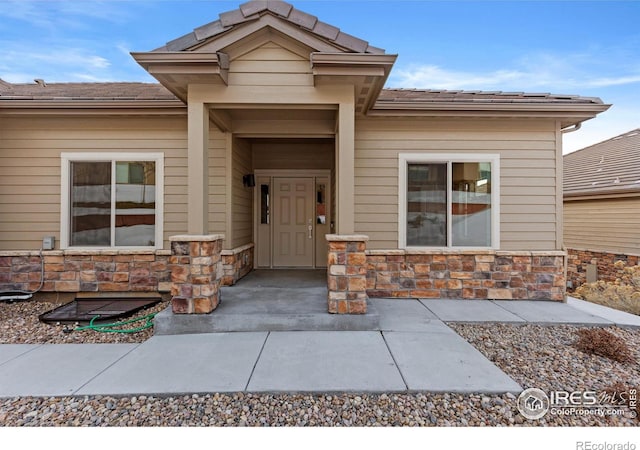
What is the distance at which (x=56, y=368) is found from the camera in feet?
9.09

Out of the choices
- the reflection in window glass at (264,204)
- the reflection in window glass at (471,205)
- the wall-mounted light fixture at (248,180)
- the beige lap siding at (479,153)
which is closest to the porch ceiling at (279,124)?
the beige lap siding at (479,153)

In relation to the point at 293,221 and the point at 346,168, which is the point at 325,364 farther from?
the point at 293,221

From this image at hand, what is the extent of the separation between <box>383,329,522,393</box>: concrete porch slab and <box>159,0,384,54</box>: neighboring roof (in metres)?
3.24

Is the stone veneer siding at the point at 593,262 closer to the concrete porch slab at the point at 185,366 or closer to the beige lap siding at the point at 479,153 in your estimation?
the beige lap siding at the point at 479,153

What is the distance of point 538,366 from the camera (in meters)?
2.83

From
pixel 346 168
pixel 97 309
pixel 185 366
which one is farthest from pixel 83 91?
pixel 185 366

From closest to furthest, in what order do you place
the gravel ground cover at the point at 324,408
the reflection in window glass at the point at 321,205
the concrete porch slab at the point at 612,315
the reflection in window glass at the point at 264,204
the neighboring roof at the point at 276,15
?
the gravel ground cover at the point at 324,408 → the neighboring roof at the point at 276,15 → the concrete porch slab at the point at 612,315 → the reflection in window glass at the point at 264,204 → the reflection in window glass at the point at 321,205

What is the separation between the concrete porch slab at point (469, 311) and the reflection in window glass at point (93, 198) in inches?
208

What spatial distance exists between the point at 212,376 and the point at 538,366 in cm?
296

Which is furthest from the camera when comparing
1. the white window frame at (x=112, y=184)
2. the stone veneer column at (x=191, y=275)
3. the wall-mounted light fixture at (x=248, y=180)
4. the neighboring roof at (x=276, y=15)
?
the wall-mounted light fixture at (x=248, y=180)

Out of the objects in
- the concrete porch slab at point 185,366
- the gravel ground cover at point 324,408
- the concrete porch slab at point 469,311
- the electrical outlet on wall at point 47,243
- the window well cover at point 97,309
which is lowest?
the gravel ground cover at point 324,408

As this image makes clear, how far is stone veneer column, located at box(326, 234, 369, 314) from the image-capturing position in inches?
141

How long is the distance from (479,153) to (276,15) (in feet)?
11.9

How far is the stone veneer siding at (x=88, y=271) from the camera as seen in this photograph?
4.88 meters
